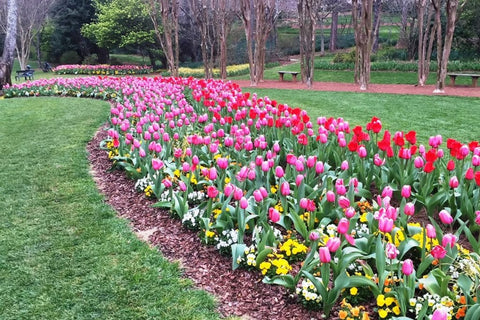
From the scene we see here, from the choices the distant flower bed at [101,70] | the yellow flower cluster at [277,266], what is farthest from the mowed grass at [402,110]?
the distant flower bed at [101,70]

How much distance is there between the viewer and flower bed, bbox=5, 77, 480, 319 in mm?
2732

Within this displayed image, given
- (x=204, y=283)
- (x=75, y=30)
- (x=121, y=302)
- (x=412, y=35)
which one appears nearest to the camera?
(x=121, y=302)

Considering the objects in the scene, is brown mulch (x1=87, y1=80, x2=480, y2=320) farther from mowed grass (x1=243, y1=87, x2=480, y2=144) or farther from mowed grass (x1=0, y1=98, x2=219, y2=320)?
mowed grass (x1=243, y1=87, x2=480, y2=144)

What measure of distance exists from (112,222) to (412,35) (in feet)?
79.1

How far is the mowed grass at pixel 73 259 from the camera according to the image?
3117 mm

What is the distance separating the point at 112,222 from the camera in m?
4.55

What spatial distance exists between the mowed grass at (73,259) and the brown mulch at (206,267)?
0.39ft

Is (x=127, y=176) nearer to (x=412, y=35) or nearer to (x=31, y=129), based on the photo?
(x=31, y=129)

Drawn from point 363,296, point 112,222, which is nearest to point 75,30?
point 112,222

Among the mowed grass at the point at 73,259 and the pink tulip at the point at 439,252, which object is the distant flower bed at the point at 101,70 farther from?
the pink tulip at the point at 439,252

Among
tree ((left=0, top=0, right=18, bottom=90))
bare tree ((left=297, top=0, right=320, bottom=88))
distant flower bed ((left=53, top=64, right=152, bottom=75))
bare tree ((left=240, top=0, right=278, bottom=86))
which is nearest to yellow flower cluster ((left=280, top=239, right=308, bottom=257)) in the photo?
bare tree ((left=297, top=0, right=320, bottom=88))

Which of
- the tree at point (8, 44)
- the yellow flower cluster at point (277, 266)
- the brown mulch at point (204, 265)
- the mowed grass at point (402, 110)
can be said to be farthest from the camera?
the tree at point (8, 44)

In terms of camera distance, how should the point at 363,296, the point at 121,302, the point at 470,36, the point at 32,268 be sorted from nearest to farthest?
the point at 363,296 → the point at 121,302 → the point at 32,268 → the point at 470,36

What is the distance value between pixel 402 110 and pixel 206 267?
28.5ft
